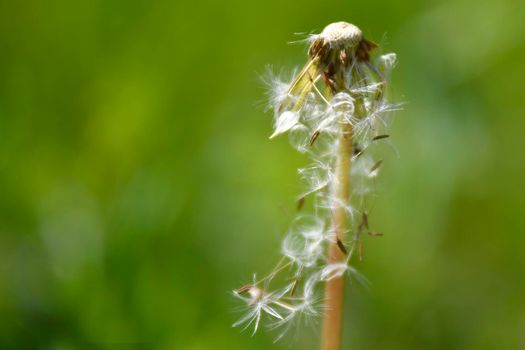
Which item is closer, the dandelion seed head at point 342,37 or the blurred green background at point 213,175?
the dandelion seed head at point 342,37

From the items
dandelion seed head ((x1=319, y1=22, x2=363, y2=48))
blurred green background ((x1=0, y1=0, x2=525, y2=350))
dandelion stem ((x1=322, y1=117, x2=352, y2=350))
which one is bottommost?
dandelion stem ((x1=322, y1=117, x2=352, y2=350))

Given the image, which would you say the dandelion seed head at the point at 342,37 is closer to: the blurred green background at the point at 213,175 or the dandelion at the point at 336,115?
the dandelion at the point at 336,115

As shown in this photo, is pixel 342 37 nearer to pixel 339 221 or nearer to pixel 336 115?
pixel 336 115

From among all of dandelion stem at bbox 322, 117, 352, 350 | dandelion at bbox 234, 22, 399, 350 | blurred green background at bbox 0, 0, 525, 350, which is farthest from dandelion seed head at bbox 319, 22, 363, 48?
blurred green background at bbox 0, 0, 525, 350

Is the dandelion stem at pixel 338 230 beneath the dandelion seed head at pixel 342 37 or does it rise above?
beneath

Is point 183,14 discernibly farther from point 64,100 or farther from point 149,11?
point 64,100

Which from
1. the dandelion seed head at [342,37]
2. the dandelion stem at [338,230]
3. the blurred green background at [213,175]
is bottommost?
the dandelion stem at [338,230]

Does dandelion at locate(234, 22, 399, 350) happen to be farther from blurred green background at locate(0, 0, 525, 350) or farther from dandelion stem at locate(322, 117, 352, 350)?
blurred green background at locate(0, 0, 525, 350)

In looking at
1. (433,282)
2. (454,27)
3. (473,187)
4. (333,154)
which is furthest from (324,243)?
(454,27)

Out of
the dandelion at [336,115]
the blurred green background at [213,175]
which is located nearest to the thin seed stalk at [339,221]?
the dandelion at [336,115]
